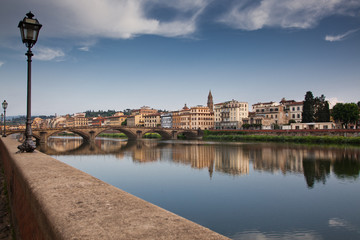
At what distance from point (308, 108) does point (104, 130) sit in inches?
1840

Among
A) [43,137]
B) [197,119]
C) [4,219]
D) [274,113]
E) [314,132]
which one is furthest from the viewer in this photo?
[197,119]

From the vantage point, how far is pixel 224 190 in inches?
604

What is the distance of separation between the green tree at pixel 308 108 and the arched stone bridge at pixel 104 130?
93.1 feet

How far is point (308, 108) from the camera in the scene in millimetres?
61281

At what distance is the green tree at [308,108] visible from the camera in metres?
60.4

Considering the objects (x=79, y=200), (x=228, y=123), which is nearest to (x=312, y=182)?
(x=79, y=200)

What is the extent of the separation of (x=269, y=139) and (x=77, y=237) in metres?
57.6

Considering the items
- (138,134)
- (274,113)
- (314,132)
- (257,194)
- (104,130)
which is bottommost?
(257,194)

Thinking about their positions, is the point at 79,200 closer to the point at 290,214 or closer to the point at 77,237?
the point at 77,237

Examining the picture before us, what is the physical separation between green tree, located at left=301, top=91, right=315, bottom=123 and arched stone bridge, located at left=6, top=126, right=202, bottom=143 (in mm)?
28371

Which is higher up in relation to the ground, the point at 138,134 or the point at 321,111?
the point at 321,111

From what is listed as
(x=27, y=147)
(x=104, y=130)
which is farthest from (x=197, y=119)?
(x=27, y=147)

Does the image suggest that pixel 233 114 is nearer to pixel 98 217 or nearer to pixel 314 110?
pixel 314 110

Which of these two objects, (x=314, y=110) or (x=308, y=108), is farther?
(x=314, y=110)
